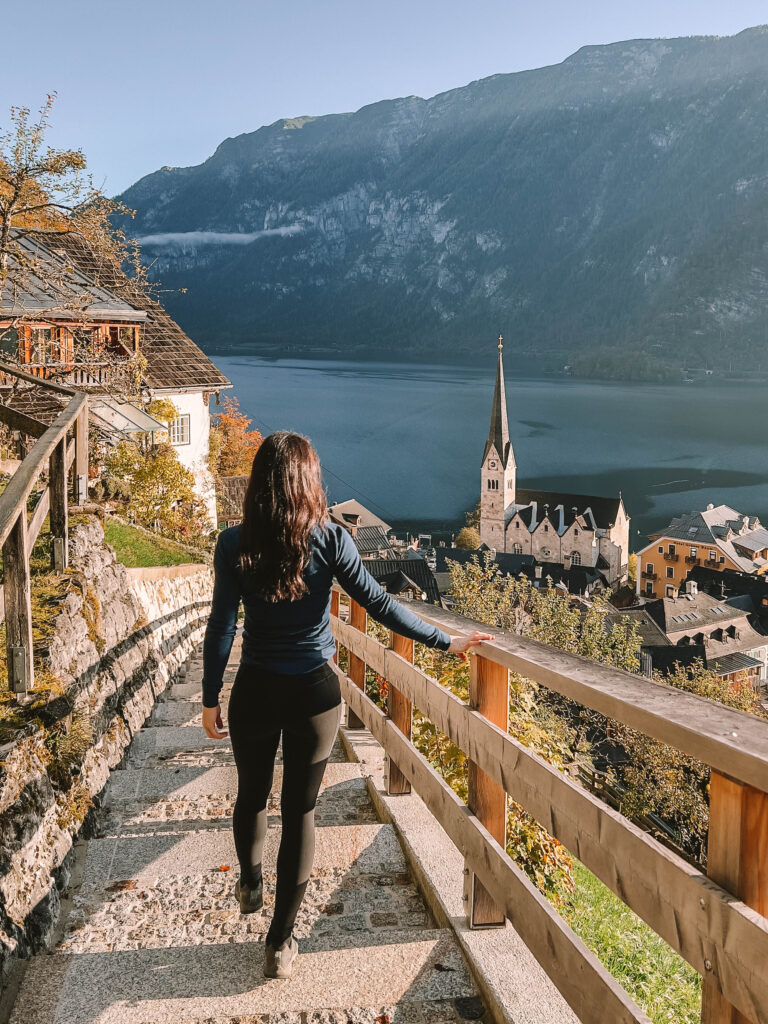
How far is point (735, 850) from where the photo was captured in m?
1.54

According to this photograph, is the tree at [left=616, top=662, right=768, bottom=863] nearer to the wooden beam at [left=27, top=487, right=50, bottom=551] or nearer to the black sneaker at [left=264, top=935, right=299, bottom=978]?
the wooden beam at [left=27, top=487, right=50, bottom=551]

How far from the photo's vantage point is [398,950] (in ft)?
9.25

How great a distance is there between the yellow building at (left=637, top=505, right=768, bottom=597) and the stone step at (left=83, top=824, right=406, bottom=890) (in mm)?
80841

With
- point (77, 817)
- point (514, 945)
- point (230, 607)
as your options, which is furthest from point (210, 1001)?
point (77, 817)

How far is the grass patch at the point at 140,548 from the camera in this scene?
11508 mm

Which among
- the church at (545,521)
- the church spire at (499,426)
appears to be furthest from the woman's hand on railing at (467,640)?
the church spire at (499,426)

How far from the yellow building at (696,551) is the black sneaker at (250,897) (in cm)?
8160

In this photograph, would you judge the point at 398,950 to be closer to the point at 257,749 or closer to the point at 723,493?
the point at 257,749

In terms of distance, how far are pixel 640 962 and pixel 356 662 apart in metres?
2.35

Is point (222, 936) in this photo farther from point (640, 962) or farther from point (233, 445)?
point (233, 445)

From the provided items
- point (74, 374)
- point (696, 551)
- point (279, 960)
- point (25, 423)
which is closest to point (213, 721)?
point (279, 960)

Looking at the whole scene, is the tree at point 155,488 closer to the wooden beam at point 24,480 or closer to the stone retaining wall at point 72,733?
the stone retaining wall at point 72,733

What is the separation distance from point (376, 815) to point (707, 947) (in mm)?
2913

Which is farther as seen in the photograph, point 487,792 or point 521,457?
point 521,457
